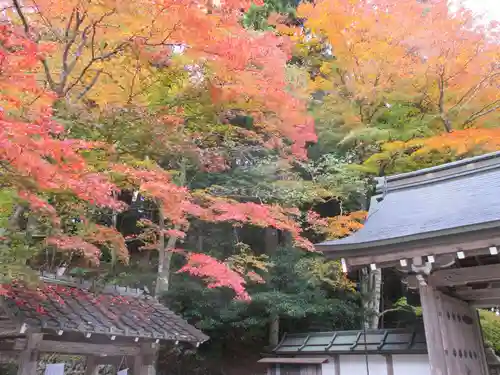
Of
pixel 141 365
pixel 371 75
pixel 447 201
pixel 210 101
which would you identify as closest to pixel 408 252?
pixel 447 201

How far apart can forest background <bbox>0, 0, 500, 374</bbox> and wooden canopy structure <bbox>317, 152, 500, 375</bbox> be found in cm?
338

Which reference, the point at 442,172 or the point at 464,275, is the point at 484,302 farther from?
the point at 442,172

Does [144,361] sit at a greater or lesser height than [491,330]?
lesser

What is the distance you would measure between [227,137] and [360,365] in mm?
6531

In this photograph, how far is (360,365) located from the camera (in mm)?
8523

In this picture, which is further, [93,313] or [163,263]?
[163,263]

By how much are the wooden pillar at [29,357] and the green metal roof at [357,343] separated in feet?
18.7

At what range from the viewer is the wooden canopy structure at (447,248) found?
205 inches

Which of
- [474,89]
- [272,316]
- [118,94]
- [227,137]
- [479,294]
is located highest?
[474,89]

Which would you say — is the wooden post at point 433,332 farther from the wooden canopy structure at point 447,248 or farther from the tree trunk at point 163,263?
the tree trunk at point 163,263

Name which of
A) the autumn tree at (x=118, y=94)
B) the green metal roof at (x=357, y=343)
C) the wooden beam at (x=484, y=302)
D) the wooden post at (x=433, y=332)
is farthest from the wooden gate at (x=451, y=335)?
the autumn tree at (x=118, y=94)

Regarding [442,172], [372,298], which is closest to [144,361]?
[442,172]

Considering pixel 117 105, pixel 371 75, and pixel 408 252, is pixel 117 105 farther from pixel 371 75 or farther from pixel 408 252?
pixel 371 75

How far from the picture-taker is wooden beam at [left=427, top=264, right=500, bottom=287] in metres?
5.80
